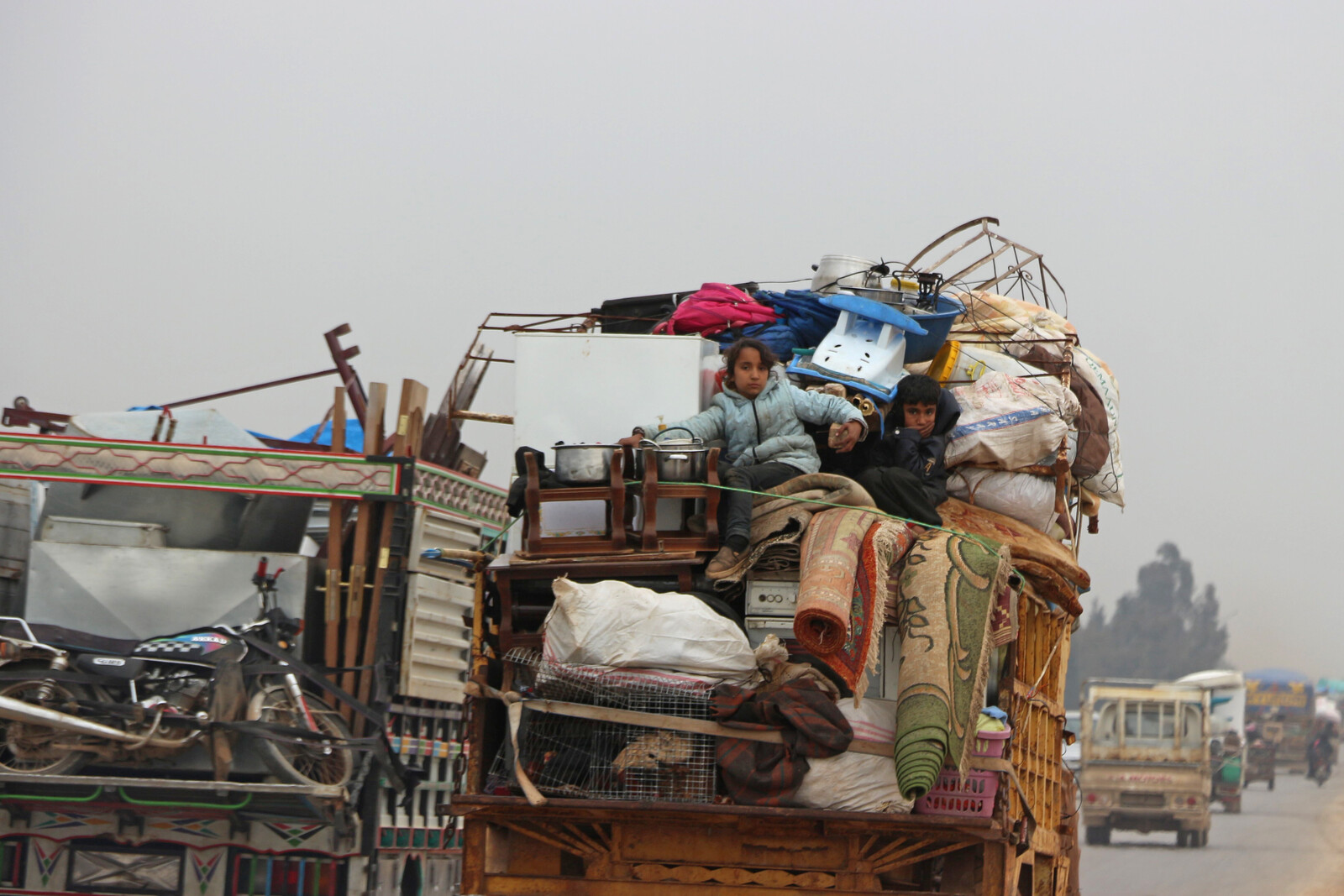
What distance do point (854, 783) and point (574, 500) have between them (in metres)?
1.67

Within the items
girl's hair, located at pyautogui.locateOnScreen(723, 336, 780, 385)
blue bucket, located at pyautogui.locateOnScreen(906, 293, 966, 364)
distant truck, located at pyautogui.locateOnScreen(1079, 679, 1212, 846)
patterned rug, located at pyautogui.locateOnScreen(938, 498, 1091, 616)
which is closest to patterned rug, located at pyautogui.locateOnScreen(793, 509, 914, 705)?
patterned rug, located at pyautogui.locateOnScreen(938, 498, 1091, 616)

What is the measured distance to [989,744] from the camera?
6051 mm

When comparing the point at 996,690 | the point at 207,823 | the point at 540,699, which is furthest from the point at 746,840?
the point at 207,823

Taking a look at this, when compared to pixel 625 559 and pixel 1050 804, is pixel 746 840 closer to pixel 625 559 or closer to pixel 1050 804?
pixel 625 559

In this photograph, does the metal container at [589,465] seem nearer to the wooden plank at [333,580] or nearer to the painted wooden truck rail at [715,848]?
the painted wooden truck rail at [715,848]

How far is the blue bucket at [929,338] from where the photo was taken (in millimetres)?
8008

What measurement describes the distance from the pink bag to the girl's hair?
812 millimetres

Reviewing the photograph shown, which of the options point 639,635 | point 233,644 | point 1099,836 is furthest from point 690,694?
point 1099,836

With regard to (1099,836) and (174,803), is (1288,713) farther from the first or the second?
(174,803)

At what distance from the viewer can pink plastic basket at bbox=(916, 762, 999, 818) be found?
19.3ft

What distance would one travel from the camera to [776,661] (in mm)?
5918

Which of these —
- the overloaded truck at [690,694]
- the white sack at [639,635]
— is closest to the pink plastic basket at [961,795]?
the overloaded truck at [690,694]

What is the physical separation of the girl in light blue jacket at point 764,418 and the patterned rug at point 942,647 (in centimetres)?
95

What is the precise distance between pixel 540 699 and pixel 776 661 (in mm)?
937
